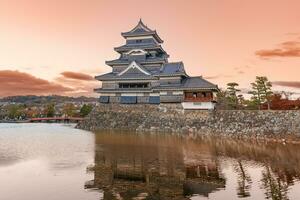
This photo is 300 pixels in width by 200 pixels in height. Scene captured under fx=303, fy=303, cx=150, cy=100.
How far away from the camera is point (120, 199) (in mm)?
10578

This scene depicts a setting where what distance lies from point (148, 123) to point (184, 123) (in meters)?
5.09

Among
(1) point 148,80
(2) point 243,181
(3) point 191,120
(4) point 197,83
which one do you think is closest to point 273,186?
(2) point 243,181

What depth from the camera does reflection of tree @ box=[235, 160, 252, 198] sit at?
37.6 ft

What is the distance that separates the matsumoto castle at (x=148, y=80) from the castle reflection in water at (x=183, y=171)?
17.5 meters

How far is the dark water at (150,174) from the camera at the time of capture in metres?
11.5

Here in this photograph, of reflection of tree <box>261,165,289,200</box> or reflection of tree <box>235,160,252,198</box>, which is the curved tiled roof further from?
reflection of tree <box>261,165,289,200</box>

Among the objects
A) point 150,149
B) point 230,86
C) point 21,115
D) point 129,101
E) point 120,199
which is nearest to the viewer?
point 120,199

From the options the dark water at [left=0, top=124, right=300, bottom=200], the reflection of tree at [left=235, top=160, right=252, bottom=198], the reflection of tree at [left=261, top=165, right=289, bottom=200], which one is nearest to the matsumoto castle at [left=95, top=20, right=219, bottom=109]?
the dark water at [left=0, top=124, right=300, bottom=200]

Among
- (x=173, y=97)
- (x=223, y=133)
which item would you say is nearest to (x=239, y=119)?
(x=223, y=133)

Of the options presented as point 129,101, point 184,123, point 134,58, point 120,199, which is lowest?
point 120,199

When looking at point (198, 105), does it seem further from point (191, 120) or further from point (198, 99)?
point (191, 120)

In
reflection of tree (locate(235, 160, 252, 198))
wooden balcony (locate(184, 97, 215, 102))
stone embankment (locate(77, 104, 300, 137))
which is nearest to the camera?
reflection of tree (locate(235, 160, 252, 198))

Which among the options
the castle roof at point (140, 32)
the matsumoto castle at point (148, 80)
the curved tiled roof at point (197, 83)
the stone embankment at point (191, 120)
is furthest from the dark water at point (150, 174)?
the castle roof at point (140, 32)

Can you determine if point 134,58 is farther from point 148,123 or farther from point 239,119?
point 239,119
